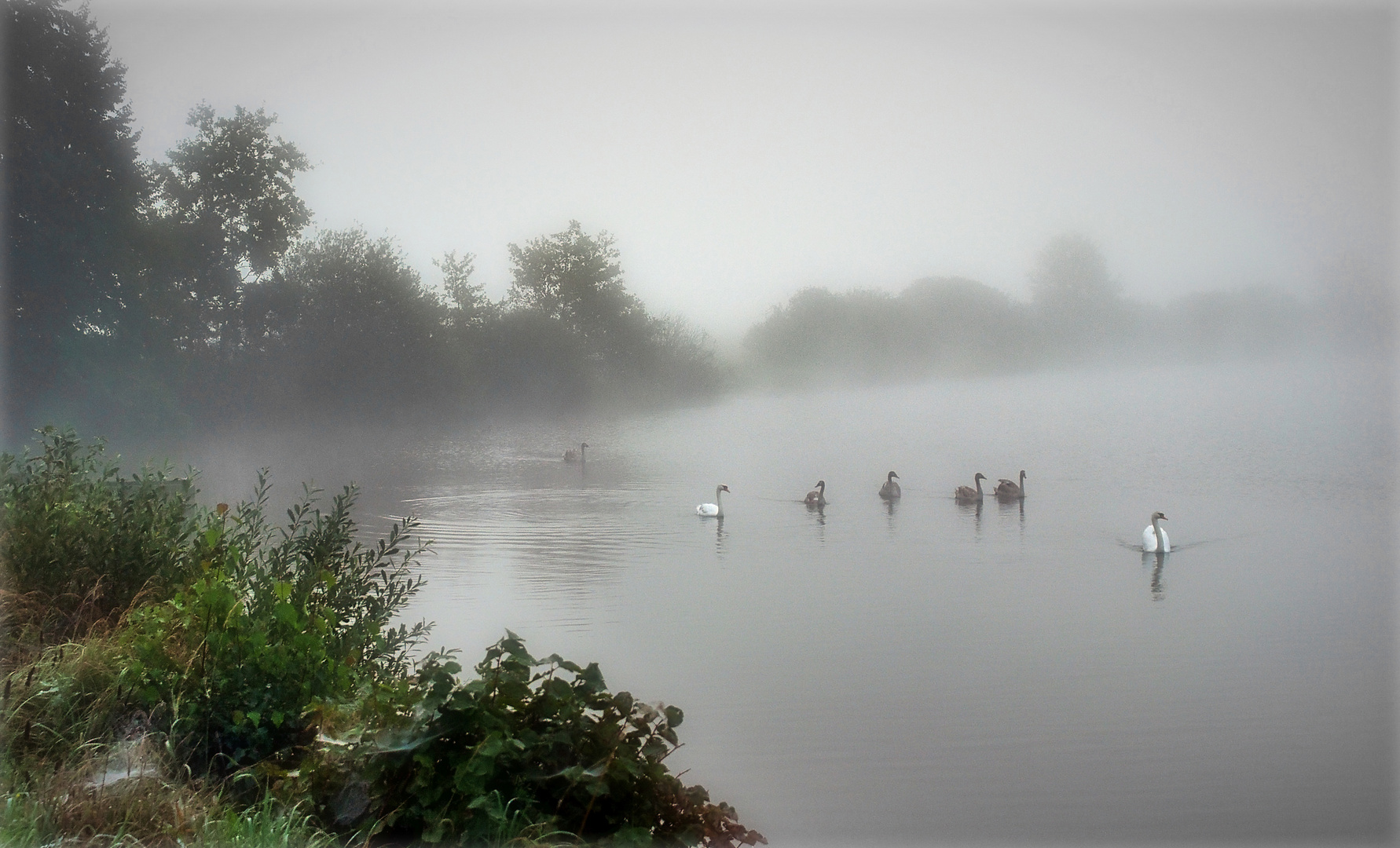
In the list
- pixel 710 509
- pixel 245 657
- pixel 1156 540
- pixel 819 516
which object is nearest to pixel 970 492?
pixel 819 516

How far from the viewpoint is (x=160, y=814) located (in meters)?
1.82

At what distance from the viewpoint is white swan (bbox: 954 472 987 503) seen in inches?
362

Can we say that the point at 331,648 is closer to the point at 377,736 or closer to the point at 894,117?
the point at 377,736

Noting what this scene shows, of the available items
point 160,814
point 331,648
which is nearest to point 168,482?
point 331,648

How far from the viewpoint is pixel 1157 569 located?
22.0 ft

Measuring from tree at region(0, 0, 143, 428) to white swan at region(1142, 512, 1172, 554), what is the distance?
24.2ft

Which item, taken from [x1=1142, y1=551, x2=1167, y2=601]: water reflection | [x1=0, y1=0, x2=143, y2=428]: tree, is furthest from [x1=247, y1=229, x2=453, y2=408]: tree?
[x1=1142, y1=551, x2=1167, y2=601]: water reflection

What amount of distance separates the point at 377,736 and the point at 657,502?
6308 millimetres

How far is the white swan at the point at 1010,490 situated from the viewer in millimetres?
9008

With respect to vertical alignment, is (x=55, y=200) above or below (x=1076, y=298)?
above

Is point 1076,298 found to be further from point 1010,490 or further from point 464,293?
point 464,293

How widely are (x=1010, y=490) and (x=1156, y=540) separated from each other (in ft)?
6.30

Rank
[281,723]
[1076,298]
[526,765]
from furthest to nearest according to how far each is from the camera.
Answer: [1076,298] < [281,723] < [526,765]

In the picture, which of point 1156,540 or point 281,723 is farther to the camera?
point 1156,540
